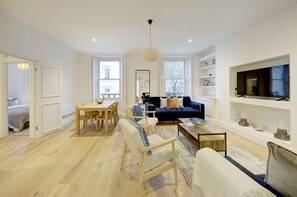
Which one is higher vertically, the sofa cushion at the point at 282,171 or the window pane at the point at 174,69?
the window pane at the point at 174,69

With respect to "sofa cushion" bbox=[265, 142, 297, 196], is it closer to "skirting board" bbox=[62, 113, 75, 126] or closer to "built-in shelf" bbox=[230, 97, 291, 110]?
"built-in shelf" bbox=[230, 97, 291, 110]

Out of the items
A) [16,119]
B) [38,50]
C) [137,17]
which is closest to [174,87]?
[137,17]

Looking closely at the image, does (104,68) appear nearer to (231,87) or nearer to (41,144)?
(41,144)

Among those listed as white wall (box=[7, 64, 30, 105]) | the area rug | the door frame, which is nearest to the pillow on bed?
white wall (box=[7, 64, 30, 105])

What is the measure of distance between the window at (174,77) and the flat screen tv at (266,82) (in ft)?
9.18

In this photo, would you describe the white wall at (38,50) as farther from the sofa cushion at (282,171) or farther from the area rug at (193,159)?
the sofa cushion at (282,171)

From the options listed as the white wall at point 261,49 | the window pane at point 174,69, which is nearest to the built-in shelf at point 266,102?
the white wall at point 261,49

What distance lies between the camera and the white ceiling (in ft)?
9.34

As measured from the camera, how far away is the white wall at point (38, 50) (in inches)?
128

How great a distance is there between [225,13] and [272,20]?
0.88 m

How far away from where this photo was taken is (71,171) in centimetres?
248

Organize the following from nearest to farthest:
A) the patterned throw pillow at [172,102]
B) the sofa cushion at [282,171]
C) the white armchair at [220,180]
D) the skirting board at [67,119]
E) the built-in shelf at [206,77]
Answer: the white armchair at [220,180] < the sofa cushion at [282,171] < the skirting board at [67,119] < the patterned throw pillow at [172,102] < the built-in shelf at [206,77]

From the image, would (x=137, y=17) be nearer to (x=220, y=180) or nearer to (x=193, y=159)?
(x=193, y=159)

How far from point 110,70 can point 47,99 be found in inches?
120
